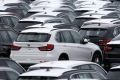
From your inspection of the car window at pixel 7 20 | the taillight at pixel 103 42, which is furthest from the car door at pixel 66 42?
the car window at pixel 7 20

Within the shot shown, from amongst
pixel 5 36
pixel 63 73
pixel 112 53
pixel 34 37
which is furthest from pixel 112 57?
pixel 63 73

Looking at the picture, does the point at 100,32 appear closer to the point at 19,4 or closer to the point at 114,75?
the point at 114,75

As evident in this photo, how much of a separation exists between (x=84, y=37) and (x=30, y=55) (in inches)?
151

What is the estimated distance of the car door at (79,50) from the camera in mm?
24078

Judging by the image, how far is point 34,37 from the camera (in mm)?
23156

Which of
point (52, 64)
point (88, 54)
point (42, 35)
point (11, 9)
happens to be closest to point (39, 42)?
point (42, 35)

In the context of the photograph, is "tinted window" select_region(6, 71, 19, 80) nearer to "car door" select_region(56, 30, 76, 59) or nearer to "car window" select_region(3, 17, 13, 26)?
"car door" select_region(56, 30, 76, 59)

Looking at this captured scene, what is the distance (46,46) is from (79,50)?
70.1 inches

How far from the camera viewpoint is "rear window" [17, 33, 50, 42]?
23.0 m

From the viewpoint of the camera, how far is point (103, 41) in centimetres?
2572

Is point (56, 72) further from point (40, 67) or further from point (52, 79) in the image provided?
point (40, 67)

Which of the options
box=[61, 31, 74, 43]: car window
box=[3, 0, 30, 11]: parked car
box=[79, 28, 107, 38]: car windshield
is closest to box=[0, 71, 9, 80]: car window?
box=[61, 31, 74, 43]: car window

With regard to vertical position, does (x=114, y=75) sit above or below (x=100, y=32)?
above

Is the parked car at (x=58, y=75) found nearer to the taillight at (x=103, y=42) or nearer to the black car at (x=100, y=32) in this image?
the taillight at (x=103, y=42)
